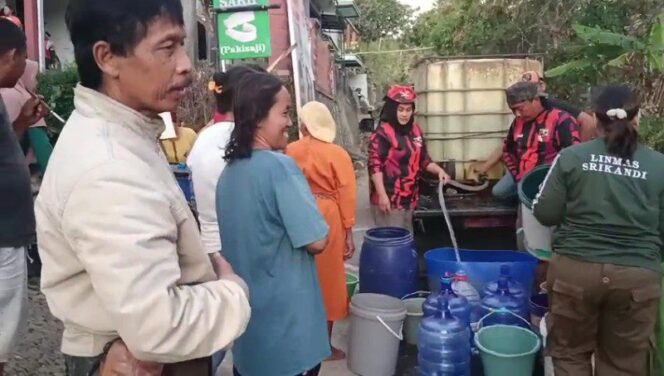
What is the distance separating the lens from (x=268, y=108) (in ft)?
9.97

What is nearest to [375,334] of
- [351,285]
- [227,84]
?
[351,285]

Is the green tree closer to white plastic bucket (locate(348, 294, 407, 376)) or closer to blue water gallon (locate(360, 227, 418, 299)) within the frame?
blue water gallon (locate(360, 227, 418, 299))

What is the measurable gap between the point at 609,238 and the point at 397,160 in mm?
2632

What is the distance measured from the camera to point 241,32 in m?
7.73

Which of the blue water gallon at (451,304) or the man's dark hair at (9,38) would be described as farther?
the blue water gallon at (451,304)

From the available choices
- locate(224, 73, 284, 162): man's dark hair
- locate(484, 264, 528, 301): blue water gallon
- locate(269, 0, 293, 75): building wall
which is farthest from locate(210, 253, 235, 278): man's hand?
locate(269, 0, 293, 75): building wall

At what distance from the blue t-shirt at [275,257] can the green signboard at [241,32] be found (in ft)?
16.5

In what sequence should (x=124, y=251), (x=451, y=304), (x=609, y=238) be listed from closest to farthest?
(x=124, y=251) → (x=609, y=238) → (x=451, y=304)

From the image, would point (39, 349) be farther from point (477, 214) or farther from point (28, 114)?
point (477, 214)

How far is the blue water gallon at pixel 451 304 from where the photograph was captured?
392 cm

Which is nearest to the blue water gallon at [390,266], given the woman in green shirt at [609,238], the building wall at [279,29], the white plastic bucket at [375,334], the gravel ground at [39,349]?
the white plastic bucket at [375,334]

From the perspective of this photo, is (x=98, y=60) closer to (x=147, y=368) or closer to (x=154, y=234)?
(x=154, y=234)

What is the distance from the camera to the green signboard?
7.69 meters

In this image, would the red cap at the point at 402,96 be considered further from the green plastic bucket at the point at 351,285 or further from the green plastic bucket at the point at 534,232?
the green plastic bucket at the point at 351,285
